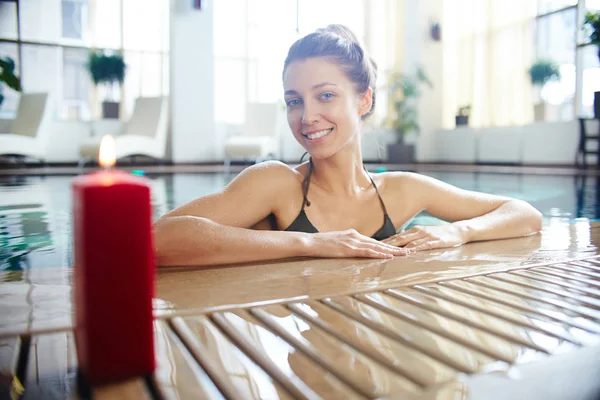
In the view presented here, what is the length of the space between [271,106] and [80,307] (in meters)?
9.13

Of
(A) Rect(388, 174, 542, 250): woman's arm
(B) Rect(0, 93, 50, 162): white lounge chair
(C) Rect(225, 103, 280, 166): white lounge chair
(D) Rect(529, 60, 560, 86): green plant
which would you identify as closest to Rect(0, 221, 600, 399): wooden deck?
(A) Rect(388, 174, 542, 250): woman's arm

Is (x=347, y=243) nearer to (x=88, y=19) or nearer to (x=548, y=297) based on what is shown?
(x=548, y=297)

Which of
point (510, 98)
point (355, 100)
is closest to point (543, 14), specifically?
point (510, 98)

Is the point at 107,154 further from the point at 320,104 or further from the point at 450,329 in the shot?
the point at 320,104

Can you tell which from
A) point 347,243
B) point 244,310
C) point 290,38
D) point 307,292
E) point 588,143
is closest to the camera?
point 244,310

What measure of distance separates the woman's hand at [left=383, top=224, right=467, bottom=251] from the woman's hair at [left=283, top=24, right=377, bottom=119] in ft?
1.81

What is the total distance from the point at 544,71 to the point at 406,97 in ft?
9.45

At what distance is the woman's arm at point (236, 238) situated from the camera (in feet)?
5.05

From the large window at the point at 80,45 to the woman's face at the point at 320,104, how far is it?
8.70 meters

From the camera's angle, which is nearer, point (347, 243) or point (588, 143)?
point (347, 243)

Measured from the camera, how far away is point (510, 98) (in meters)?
9.77

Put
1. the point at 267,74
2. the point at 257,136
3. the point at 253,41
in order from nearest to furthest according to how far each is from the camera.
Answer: the point at 257,136
the point at 253,41
the point at 267,74

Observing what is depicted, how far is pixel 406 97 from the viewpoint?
10.9 meters

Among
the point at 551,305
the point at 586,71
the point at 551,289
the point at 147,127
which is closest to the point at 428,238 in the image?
the point at 551,289
